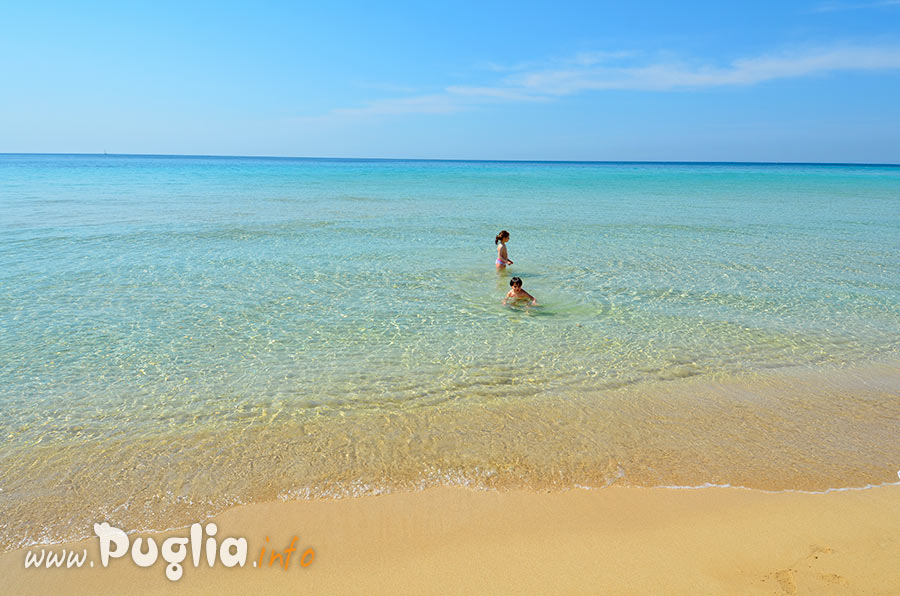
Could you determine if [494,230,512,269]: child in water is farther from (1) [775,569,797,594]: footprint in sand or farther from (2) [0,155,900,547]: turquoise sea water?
(1) [775,569,797,594]: footprint in sand

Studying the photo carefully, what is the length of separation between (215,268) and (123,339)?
17.1ft

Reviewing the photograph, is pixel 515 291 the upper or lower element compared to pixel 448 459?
upper

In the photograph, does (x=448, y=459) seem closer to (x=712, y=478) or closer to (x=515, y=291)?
(x=712, y=478)

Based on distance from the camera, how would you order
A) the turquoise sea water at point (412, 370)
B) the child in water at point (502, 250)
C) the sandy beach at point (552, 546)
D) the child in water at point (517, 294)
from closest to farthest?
the sandy beach at point (552, 546) < the turquoise sea water at point (412, 370) < the child in water at point (517, 294) < the child in water at point (502, 250)

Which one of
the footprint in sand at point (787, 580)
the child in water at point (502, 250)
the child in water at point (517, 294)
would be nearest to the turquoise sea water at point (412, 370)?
the child in water at point (502, 250)

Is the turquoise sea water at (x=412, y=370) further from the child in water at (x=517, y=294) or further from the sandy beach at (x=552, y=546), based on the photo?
the child in water at (x=517, y=294)

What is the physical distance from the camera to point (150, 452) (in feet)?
17.9

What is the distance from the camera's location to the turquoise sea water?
17.0 feet

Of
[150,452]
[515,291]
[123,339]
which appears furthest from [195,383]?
[515,291]

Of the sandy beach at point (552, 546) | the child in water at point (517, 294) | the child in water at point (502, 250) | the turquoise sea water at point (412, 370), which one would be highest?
the child in water at point (502, 250)

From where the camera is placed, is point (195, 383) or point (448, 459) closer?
point (448, 459)

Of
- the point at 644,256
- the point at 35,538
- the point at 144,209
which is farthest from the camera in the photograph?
the point at 144,209

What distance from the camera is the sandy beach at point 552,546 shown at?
12.6 ft

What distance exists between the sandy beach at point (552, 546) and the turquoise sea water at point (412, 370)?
1.00 feet
